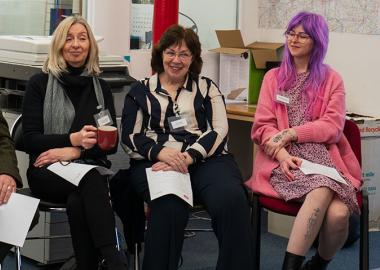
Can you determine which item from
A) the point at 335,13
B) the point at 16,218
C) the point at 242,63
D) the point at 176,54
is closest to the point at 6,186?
the point at 16,218

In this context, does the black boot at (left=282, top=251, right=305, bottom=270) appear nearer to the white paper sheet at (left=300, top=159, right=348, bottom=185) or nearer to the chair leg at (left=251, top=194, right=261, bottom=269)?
the chair leg at (left=251, top=194, right=261, bottom=269)

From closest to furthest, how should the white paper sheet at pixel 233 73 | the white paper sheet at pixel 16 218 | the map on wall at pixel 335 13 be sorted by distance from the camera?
1. the white paper sheet at pixel 16 218
2. the map on wall at pixel 335 13
3. the white paper sheet at pixel 233 73

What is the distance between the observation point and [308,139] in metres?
3.49

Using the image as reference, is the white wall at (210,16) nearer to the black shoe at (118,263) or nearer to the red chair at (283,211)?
the red chair at (283,211)

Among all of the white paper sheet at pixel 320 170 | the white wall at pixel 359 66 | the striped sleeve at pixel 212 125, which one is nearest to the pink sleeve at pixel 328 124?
the white paper sheet at pixel 320 170

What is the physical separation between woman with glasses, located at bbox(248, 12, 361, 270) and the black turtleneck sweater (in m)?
0.75

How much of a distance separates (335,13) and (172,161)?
81.1 inches

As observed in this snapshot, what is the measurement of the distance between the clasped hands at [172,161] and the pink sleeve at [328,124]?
1.80ft

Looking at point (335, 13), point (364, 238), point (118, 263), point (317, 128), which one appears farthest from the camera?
point (335, 13)

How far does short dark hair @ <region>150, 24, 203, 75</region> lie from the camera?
3.56 meters

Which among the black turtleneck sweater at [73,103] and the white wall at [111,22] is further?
the white wall at [111,22]

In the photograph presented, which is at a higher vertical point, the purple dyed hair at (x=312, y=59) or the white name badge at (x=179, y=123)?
the purple dyed hair at (x=312, y=59)

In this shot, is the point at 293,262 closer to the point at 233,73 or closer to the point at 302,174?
the point at 302,174

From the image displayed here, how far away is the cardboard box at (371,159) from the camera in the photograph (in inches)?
177
